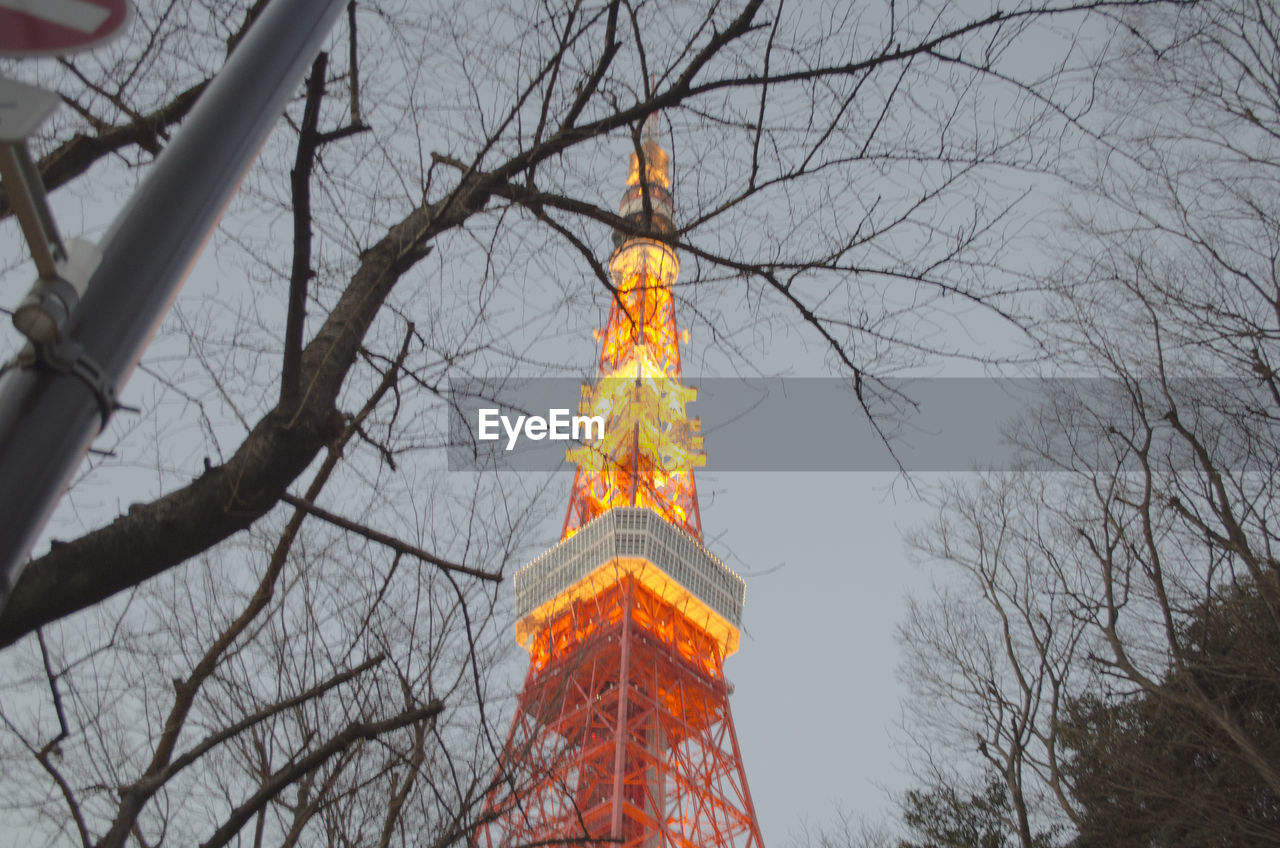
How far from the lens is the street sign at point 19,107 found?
0.85 metres

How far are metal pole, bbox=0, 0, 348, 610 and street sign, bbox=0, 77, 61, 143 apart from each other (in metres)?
0.15

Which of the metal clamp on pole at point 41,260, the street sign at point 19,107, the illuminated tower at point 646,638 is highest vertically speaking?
the illuminated tower at point 646,638

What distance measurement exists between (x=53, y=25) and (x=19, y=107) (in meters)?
0.08

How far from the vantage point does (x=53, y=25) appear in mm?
865

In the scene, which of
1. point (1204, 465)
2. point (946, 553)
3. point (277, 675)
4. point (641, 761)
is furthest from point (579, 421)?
point (641, 761)

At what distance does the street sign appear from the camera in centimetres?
85

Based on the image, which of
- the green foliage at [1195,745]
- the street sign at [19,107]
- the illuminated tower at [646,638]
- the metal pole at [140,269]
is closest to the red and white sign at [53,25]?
the street sign at [19,107]

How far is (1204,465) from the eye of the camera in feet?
19.7

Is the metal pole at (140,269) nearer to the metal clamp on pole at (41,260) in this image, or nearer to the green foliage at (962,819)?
the metal clamp on pole at (41,260)

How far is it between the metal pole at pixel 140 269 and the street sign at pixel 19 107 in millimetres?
145

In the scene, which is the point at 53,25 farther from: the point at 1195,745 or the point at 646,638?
the point at 646,638

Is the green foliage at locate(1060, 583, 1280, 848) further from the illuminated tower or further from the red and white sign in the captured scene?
the illuminated tower

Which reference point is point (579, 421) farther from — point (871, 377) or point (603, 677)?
point (603, 677)

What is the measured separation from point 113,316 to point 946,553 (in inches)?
312
